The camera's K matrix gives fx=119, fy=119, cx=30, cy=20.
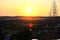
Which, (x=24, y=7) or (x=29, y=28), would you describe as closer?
(x=29, y=28)

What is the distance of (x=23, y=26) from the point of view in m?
1.49

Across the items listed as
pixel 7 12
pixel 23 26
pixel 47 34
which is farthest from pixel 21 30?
pixel 7 12

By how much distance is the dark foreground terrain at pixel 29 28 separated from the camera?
1.48 metres

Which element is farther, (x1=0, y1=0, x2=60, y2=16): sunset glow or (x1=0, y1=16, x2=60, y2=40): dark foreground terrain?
(x1=0, y1=0, x2=60, y2=16): sunset glow

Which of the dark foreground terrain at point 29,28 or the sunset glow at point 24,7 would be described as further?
the sunset glow at point 24,7

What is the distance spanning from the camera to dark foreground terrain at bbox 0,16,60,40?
1.48 meters

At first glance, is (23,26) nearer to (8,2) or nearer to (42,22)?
(42,22)

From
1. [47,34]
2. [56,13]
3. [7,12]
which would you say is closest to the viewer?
[47,34]

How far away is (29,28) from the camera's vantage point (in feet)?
4.88

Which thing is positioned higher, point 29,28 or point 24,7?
point 24,7

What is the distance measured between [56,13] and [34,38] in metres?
0.48

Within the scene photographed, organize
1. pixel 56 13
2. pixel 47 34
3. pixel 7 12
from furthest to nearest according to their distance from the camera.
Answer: pixel 7 12 < pixel 56 13 < pixel 47 34

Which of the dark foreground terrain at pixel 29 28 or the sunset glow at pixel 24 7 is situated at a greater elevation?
the sunset glow at pixel 24 7

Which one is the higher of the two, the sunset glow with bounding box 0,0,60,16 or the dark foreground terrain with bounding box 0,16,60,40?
the sunset glow with bounding box 0,0,60,16
